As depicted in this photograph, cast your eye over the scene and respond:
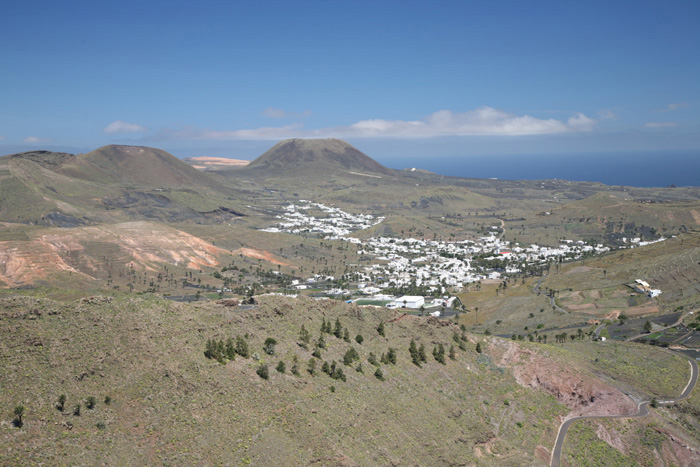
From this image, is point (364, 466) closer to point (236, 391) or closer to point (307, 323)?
point (236, 391)

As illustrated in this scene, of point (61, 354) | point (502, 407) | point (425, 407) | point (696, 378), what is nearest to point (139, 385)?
point (61, 354)

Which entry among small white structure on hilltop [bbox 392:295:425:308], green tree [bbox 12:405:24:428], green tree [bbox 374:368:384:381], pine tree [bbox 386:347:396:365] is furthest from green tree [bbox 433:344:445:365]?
small white structure on hilltop [bbox 392:295:425:308]

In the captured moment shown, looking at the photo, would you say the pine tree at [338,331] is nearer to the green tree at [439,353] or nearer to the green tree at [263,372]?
the green tree at [439,353]

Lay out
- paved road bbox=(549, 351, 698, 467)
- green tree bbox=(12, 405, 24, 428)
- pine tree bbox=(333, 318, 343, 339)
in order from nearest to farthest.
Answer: green tree bbox=(12, 405, 24, 428), paved road bbox=(549, 351, 698, 467), pine tree bbox=(333, 318, 343, 339)

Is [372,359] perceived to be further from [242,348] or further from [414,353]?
[242,348]

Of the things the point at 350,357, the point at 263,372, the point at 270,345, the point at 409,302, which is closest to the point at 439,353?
the point at 350,357

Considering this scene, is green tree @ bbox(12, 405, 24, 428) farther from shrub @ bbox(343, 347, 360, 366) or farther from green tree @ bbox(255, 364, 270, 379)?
shrub @ bbox(343, 347, 360, 366)

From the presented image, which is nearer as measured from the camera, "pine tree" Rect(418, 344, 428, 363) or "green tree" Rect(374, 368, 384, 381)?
"green tree" Rect(374, 368, 384, 381)
